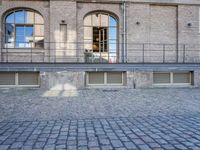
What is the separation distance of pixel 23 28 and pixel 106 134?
10.8 m


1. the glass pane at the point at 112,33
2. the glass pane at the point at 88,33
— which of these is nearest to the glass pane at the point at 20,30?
the glass pane at the point at 88,33

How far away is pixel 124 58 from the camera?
12.2 m

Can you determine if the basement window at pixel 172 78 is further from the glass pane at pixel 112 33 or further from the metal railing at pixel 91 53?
the glass pane at pixel 112 33

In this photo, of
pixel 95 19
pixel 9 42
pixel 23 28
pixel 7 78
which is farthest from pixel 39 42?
pixel 95 19

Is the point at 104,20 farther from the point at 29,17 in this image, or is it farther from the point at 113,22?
the point at 29,17

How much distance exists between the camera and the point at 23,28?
12.1 metres

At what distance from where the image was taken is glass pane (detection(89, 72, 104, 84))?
10.7 m

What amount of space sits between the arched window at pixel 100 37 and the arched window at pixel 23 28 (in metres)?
3.14

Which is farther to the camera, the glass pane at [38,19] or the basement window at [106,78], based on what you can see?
the glass pane at [38,19]

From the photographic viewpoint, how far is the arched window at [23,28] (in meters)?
12.0

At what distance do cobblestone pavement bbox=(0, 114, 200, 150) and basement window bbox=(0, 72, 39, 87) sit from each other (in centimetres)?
582

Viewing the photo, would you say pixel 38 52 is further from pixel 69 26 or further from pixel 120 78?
pixel 120 78

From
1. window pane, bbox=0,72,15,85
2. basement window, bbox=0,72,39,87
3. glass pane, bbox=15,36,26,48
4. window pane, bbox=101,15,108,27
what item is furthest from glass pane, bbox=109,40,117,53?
window pane, bbox=0,72,15,85

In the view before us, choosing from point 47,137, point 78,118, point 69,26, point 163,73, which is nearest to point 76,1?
point 69,26
